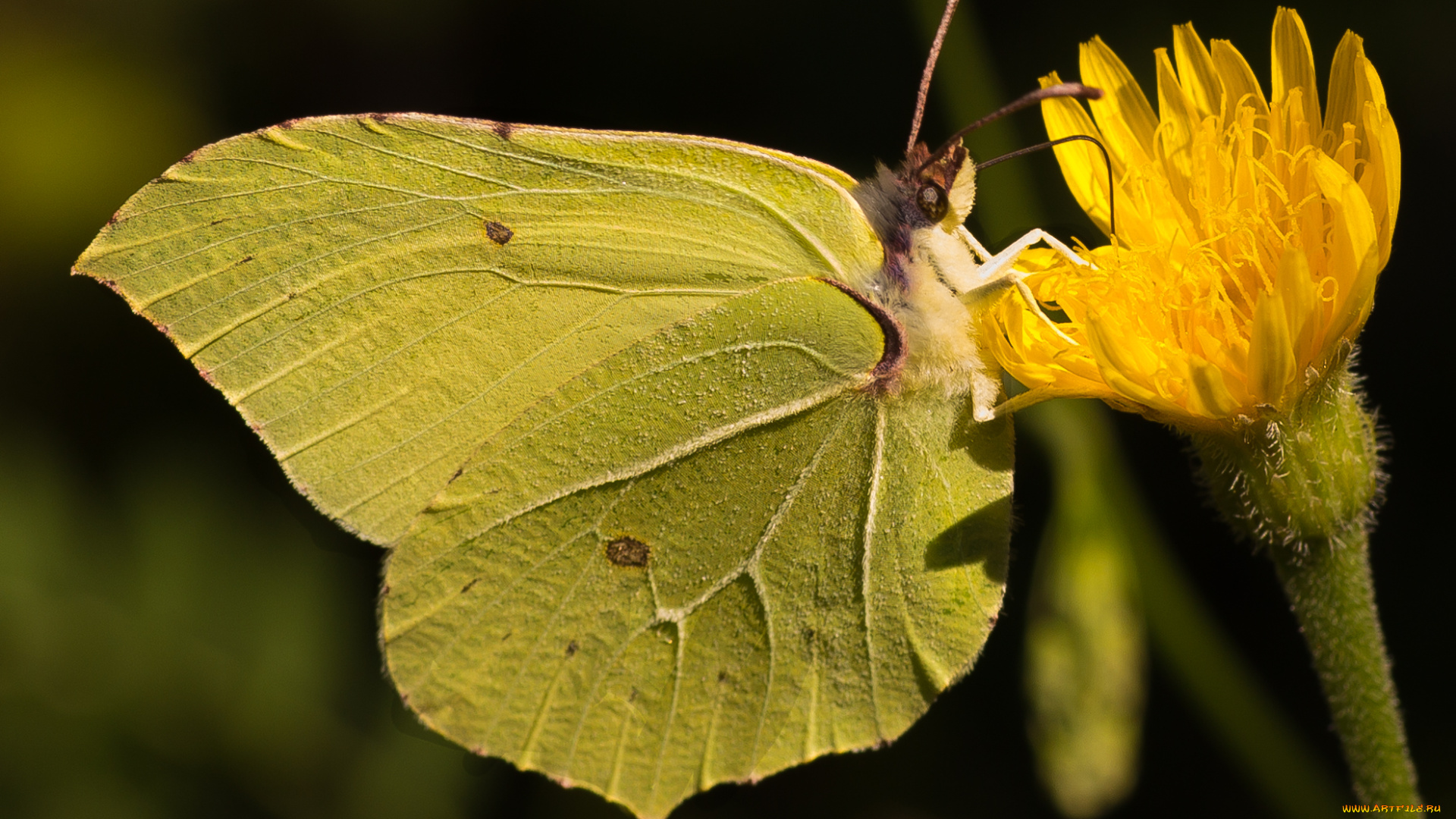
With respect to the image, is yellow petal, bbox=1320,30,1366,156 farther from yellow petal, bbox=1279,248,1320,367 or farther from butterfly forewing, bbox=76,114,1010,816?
butterfly forewing, bbox=76,114,1010,816

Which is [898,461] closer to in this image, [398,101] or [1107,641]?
[1107,641]

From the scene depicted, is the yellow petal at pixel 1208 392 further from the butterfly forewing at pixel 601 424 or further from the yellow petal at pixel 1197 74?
the yellow petal at pixel 1197 74

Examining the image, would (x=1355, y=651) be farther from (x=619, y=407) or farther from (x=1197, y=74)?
(x=619, y=407)

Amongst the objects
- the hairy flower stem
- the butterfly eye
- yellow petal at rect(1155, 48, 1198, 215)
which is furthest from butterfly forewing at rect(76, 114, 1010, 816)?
yellow petal at rect(1155, 48, 1198, 215)

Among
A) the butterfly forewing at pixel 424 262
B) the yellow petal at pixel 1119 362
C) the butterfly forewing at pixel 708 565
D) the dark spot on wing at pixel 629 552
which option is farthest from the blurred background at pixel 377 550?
the dark spot on wing at pixel 629 552

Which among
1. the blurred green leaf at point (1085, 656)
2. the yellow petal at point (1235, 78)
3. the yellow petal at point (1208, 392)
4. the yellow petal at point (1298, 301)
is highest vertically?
the yellow petal at point (1235, 78)
